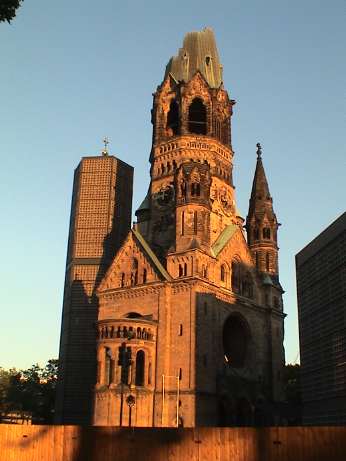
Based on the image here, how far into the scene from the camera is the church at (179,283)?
49375 mm

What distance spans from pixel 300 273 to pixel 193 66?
35.8 meters

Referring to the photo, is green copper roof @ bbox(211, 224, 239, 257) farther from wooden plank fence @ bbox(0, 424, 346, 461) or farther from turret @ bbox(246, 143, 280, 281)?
wooden plank fence @ bbox(0, 424, 346, 461)

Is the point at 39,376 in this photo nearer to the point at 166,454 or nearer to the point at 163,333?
the point at 163,333

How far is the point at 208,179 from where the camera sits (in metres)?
57.0

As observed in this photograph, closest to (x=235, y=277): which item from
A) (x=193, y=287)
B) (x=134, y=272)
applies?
(x=193, y=287)

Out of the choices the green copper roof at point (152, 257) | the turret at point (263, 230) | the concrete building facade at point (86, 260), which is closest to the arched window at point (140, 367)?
the green copper roof at point (152, 257)

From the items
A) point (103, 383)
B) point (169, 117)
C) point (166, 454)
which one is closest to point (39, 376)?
point (103, 383)

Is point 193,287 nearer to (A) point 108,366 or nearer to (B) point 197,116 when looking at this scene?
(A) point 108,366

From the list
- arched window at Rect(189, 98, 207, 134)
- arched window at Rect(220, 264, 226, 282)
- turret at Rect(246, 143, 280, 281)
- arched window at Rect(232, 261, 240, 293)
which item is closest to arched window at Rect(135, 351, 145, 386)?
arched window at Rect(220, 264, 226, 282)

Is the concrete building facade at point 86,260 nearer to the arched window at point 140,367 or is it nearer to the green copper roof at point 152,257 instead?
the green copper roof at point 152,257

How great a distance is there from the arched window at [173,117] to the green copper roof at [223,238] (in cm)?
1380

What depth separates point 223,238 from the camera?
59.2 m

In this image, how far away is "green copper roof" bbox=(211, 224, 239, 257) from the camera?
5710 cm

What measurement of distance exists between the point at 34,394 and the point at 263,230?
1528 inches
